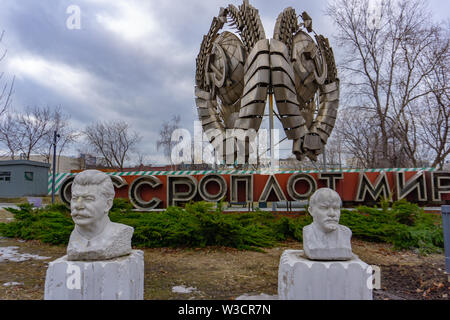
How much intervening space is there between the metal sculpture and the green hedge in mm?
3256

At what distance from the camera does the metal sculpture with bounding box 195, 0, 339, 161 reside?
9859 mm

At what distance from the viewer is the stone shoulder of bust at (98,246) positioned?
3.17 m

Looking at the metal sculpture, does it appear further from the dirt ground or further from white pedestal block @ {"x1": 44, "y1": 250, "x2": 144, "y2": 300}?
white pedestal block @ {"x1": 44, "y1": 250, "x2": 144, "y2": 300}

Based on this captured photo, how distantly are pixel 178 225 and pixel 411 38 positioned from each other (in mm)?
17076

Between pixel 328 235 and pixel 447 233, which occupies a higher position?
pixel 328 235

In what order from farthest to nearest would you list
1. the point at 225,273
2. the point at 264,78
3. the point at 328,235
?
the point at 264,78 → the point at 225,273 → the point at 328,235

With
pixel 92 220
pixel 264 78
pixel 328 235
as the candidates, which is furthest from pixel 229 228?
pixel 264 78

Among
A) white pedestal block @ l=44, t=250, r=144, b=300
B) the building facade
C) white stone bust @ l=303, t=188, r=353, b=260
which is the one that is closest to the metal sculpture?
white stone bust @ l=303, t=188, r=353, b=260

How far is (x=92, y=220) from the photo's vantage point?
10.3 ft

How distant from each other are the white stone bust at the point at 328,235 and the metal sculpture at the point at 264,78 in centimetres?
678

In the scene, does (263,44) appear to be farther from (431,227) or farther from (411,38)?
(411,38)

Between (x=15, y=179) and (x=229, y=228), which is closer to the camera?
(x=229, y=228)

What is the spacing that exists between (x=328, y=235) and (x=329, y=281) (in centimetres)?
48

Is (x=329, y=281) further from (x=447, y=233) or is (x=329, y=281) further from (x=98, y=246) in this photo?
(x=447, y=233)
